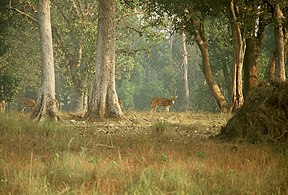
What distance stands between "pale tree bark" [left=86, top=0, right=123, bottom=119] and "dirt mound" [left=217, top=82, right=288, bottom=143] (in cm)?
836

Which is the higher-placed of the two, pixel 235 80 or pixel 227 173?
pixel 235 80

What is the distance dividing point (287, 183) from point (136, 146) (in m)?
4.78

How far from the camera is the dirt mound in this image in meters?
11.6

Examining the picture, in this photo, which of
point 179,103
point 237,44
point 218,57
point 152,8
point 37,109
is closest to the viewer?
point 37,109

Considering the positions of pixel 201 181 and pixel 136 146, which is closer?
pixel 201 181

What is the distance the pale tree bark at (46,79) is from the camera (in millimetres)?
18812

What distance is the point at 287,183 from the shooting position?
247 inches

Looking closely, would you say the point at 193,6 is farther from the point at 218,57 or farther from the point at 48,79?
the point at 218,57

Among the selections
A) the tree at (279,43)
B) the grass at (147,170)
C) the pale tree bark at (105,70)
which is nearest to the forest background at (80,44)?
the tree at (279,43)

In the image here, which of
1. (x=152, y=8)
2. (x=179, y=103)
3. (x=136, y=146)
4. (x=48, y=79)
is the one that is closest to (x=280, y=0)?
(x=152, y=8)

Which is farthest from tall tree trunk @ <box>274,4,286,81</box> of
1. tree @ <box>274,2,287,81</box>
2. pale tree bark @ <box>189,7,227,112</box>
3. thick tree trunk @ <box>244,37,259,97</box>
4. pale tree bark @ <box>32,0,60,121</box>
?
pale tree bark @ <box>32,0,60,121</box>

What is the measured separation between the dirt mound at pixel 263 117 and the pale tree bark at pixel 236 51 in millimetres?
10730

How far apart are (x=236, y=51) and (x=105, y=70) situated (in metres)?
7.36

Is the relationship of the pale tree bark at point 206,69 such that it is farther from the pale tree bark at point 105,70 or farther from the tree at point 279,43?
the pale tree bark at point 105,70
